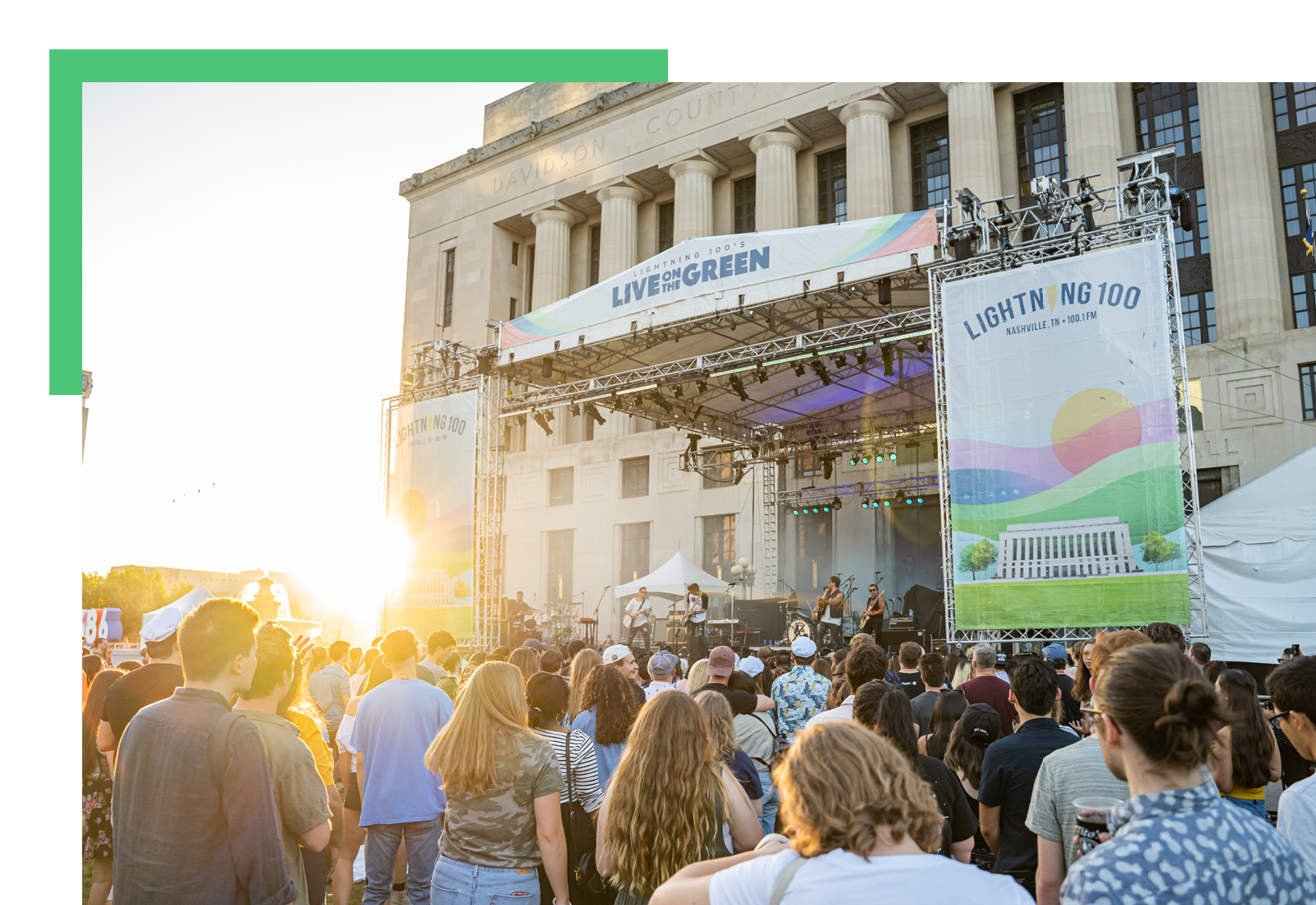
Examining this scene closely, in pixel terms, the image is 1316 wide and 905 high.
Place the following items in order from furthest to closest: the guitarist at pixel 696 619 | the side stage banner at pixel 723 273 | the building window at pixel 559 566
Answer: the building window at pixel 559 566 → the guitarist at pixel 696 619 → the side stage banner at pixel 723 273

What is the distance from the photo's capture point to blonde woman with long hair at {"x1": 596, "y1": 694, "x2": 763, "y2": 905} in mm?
3238

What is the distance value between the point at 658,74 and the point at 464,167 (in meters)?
33.6

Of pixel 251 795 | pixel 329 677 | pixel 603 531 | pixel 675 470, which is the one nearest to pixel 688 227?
pixel 675 470

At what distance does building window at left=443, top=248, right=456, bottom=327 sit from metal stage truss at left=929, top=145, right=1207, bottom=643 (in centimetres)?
2555

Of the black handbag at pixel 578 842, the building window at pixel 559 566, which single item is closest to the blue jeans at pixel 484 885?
the black handbag at pixel 578 842

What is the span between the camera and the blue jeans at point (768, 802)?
17.8 feet

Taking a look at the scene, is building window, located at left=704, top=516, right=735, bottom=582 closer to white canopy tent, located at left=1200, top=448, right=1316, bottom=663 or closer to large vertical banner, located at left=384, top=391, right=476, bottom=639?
large vertical banner, located at left=384, top=391, right=476, bottom=639

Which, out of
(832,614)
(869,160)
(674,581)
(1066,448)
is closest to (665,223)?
(869,160)

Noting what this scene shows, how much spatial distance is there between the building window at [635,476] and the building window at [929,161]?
11.9 m

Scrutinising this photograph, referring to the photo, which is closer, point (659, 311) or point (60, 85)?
point (60, 85)

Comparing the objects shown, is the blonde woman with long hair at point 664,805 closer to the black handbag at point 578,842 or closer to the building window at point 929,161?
the black handbag at point 578,842

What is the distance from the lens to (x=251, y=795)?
3.18 meters

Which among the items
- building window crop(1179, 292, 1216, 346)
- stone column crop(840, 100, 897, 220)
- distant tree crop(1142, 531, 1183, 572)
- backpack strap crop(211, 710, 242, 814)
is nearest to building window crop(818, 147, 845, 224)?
stone column crop(840, 100, 897, 220)

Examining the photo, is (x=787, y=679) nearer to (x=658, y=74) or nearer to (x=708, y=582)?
(x=658, y=74)
